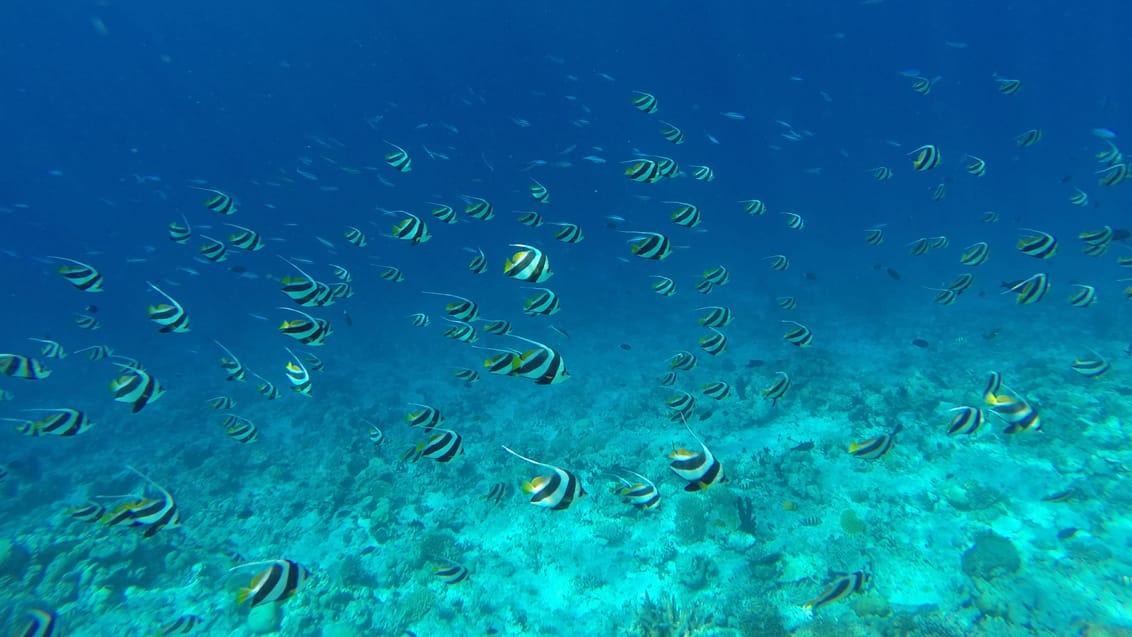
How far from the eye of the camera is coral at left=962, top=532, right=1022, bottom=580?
8.58 metres

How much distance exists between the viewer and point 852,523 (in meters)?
9.79

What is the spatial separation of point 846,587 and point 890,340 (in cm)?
1868

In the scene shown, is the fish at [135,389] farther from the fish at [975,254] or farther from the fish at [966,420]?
the fish at [975,254]

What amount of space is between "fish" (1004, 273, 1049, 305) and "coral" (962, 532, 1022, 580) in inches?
186

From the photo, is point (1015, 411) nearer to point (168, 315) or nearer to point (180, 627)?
point (168, 315)

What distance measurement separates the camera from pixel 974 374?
615 inches

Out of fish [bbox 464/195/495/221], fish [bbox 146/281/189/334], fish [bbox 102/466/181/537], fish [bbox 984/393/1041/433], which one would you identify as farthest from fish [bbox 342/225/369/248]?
fish [bbox 984/393/1041/433]

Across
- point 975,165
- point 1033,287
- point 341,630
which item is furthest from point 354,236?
point 975,165

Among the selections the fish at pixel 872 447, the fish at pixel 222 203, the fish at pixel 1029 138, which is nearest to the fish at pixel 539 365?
the fish at pixel 872 447

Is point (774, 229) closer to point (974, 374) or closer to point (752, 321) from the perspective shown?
point (752, 321)

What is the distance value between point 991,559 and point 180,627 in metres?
15.0

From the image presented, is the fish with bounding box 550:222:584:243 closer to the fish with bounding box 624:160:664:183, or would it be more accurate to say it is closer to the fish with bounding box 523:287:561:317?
the fish with bounding box 624:160:664:183

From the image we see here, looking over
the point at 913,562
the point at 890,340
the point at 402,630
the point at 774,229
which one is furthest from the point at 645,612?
the point at 774,229

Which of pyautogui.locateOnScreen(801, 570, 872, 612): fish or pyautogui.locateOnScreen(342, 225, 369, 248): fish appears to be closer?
pyautogui.locateOnScreen(801, 570, 872, 612): fish
